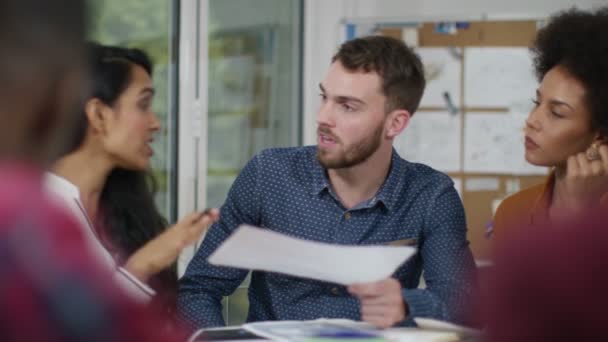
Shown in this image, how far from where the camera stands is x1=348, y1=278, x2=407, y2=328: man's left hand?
1582 mm

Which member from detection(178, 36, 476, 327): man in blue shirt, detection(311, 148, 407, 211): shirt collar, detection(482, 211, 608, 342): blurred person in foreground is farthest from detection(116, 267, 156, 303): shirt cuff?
detection(311, 148, 407, 211): shirt collar

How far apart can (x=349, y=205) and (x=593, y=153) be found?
0.63m

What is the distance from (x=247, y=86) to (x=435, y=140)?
92 cm

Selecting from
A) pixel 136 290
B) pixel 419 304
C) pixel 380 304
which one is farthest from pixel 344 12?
pixel 136 290

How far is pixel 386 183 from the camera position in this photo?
214 cm

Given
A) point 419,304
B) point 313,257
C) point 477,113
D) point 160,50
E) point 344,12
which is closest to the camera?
point 313,257

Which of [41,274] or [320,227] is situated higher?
[41,274]

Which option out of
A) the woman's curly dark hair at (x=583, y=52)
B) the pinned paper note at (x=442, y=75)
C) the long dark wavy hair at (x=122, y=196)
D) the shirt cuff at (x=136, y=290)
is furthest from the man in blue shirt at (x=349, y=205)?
the pinned paper note at (x=442, y=75)

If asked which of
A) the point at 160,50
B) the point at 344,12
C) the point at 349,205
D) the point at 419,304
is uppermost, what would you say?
the point at 344,12

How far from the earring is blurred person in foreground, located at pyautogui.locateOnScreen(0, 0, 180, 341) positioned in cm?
183

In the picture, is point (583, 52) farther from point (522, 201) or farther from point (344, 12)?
point (344, 12)

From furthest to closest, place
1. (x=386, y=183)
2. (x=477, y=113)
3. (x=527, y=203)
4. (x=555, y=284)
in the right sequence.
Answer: (x=477, y=113)
(x=527, y=203)
(x=386, y=183)
(x=555, y=284)

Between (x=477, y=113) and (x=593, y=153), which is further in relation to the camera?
(x=477, y=113)

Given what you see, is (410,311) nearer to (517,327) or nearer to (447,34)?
(517,327)
